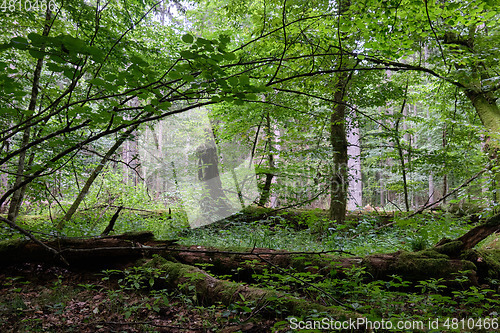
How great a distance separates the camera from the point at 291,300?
9.37 feet

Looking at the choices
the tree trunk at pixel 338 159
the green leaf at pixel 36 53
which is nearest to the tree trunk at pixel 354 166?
the tree trunk at pixel 338 159

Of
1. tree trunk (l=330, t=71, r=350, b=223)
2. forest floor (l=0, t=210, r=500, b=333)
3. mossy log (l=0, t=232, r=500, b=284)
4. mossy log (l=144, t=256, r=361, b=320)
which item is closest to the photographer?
mossy log (l=144, t=256, r=361, b=320)

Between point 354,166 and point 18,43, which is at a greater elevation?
point 354,166

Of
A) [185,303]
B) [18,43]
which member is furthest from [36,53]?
[185,303]

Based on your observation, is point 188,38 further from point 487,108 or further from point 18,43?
point 487,108

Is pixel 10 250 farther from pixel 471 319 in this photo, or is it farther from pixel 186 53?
pixel 471 319

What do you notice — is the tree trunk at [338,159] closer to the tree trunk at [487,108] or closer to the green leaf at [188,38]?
the tree trunk at [487,108]

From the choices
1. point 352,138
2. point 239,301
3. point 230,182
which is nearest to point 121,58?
point 239,301

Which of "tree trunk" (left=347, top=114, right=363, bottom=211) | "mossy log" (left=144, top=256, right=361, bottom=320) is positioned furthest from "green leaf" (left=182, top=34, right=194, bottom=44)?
"tree trunk" (left=347, top=114, right=363, bottom=211)

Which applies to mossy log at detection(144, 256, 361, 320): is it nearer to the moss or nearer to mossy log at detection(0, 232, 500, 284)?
mossy log at detection(0, 232, 500, 284)

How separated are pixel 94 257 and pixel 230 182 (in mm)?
10212

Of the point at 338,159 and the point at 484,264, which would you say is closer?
the point at 484,264

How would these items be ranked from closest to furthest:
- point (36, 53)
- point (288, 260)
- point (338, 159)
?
point (36, 53), point (288, 260), point (338, 159)

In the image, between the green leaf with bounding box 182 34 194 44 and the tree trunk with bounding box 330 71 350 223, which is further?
the tree trunk with bounding box 330 71 350 223
